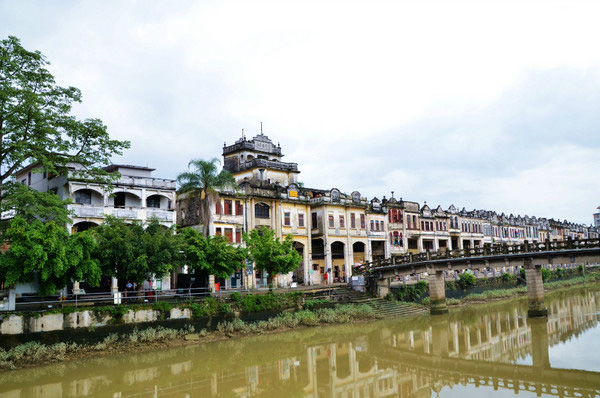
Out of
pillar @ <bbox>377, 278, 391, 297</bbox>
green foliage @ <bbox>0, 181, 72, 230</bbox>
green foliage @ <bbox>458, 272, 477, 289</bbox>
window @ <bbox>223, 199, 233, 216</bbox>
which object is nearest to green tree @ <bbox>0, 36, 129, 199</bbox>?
green foliage @ <bbox>0, 181, 72, 230</bbox>

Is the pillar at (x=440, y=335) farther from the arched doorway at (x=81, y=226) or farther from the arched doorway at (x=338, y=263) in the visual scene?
the arched doorway at (x=81, y=226)

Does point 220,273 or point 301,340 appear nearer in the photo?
point 301,340

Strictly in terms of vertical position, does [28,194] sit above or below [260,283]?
above

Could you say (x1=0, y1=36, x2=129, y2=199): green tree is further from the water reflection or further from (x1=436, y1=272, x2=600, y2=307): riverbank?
(x1=436, y1=272, x2=600, y2=307): riverbank

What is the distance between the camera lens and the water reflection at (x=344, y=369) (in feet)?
70.3

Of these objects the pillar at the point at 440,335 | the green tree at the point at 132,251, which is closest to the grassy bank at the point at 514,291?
the pillar at the point at 440,335

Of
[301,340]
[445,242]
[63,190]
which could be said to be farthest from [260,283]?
[445,242]

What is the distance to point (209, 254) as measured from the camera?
35531mm

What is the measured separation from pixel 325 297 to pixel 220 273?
34.5 feet

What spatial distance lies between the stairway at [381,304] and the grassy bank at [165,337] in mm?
1743

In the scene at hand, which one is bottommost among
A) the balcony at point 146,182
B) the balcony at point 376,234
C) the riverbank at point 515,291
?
the riverbank at point 515,291

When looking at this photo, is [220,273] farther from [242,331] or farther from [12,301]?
[12,301]

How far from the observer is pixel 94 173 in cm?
3319

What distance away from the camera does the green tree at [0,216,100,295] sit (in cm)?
2589
